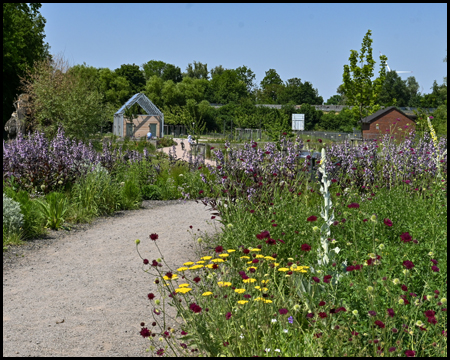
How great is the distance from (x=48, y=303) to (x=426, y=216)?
4.04 metres

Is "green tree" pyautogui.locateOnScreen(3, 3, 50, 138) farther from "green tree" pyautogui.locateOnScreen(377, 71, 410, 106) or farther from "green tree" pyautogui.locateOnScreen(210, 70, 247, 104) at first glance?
"green tree" pyautogui.locateOnScreen(377, 71, 410, 106)

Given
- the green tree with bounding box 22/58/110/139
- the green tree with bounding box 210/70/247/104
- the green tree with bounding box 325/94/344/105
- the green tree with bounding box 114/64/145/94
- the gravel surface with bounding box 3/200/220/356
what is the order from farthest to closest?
the green tree with bounding box 325/94/344/105
the green tree with bounding box 210/70/247/104
the green tree with bounding box 114/64/145/94
the green tree with bounding box 22/58/110/139
the gravel surface with bounding box 3/200/220/356

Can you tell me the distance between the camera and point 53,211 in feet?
25.3

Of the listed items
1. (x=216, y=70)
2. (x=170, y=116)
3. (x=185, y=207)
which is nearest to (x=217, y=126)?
(x=170, y=116)

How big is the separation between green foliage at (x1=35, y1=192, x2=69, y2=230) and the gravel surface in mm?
213

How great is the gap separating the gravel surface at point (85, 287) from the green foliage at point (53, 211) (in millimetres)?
213

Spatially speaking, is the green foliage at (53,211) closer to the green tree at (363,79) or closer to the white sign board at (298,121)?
the green tree at (363,79)

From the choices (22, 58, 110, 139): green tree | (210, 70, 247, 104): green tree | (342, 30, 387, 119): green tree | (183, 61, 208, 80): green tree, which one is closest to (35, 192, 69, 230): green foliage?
(22, 58, 110, 139): green tree

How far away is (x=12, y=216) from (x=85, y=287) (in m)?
2.48

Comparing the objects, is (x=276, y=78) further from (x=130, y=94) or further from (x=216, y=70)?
(x=130, y=94)

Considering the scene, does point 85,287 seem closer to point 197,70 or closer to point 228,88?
point 228,88

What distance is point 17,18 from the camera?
33.0m

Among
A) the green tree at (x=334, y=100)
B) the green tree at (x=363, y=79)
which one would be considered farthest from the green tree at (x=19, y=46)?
the green tree at (x=334, y=100)

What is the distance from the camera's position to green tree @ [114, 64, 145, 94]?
6519cm
